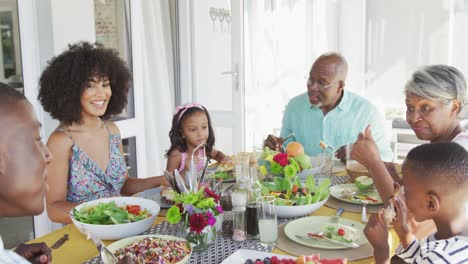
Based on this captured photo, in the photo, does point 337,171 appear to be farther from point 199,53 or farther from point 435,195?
point 199,53

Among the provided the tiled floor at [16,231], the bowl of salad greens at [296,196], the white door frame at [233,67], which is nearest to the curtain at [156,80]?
the white door frame at [233,67]

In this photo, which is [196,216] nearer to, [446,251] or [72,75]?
[446,251]

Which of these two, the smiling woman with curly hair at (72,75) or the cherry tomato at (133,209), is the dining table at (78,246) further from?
the smiling woman with curly hair at (72,75)

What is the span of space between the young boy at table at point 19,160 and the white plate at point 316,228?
803 millimetres

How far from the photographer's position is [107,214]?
159 centimetres

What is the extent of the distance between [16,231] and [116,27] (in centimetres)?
158

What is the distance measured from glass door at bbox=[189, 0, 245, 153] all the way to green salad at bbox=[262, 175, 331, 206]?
246 centimetres

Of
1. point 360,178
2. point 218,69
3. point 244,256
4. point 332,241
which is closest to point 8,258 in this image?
point 244,256

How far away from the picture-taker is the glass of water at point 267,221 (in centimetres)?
149

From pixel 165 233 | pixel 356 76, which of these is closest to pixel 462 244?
pixel 165 233

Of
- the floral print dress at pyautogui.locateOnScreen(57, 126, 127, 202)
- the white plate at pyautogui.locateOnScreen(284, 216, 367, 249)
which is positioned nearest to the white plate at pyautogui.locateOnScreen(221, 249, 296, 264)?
the white plate at pyautogui.locateOnScreen(284, 216, 367, 249)

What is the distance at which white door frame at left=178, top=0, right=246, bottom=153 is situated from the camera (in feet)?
13.7

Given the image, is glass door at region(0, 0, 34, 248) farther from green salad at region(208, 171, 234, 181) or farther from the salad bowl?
the salad bowl

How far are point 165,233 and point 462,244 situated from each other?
92cm
